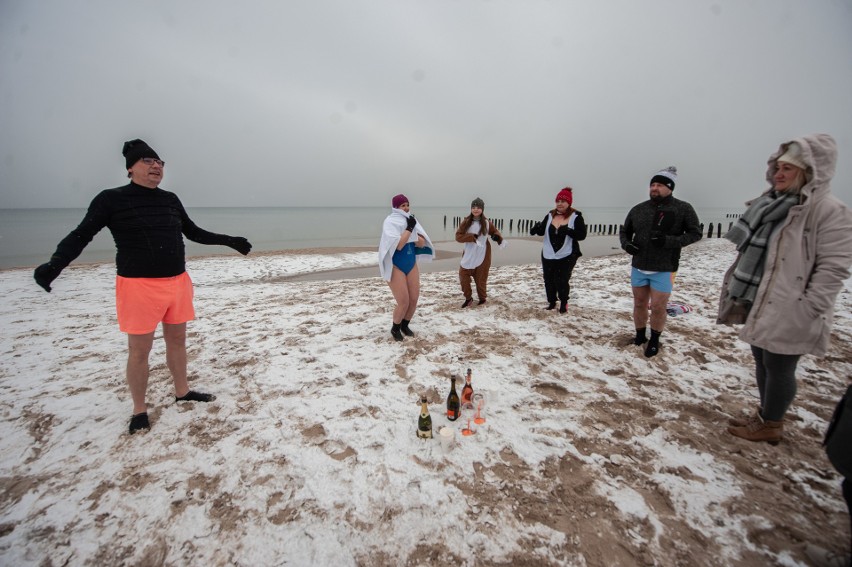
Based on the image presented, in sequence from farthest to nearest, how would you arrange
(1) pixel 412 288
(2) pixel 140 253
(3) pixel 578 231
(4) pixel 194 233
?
1. (3) pixel 578 231
2. (1) pixel 412 288
3. (4) pixel 194 233
4. (2) pixel 140 253

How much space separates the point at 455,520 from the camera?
6.55 feet

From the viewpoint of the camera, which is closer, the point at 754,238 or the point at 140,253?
the point at 754,238

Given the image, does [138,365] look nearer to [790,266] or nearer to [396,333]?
[396,333]

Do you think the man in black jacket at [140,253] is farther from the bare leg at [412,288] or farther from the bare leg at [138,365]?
the bare leg at [412,288]

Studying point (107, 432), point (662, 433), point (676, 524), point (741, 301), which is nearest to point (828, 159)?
point (741, 301)

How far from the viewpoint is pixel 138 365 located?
276 centimetres

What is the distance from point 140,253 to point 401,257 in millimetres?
2728

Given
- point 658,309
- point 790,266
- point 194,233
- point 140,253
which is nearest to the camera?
point 790,266

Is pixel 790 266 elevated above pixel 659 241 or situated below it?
below

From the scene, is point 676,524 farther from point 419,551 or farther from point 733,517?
point 419,551

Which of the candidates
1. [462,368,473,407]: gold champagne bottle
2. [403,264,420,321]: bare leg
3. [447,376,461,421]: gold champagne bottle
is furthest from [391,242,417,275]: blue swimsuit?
[447,376,461,421]: gold champagne bottle

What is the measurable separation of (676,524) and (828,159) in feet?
8.22

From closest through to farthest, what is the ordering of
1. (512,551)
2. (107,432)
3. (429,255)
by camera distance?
1. (512,551)
2. (107,432)
3. (429,255)

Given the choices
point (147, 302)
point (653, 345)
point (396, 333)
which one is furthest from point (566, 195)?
point (147, 302)
